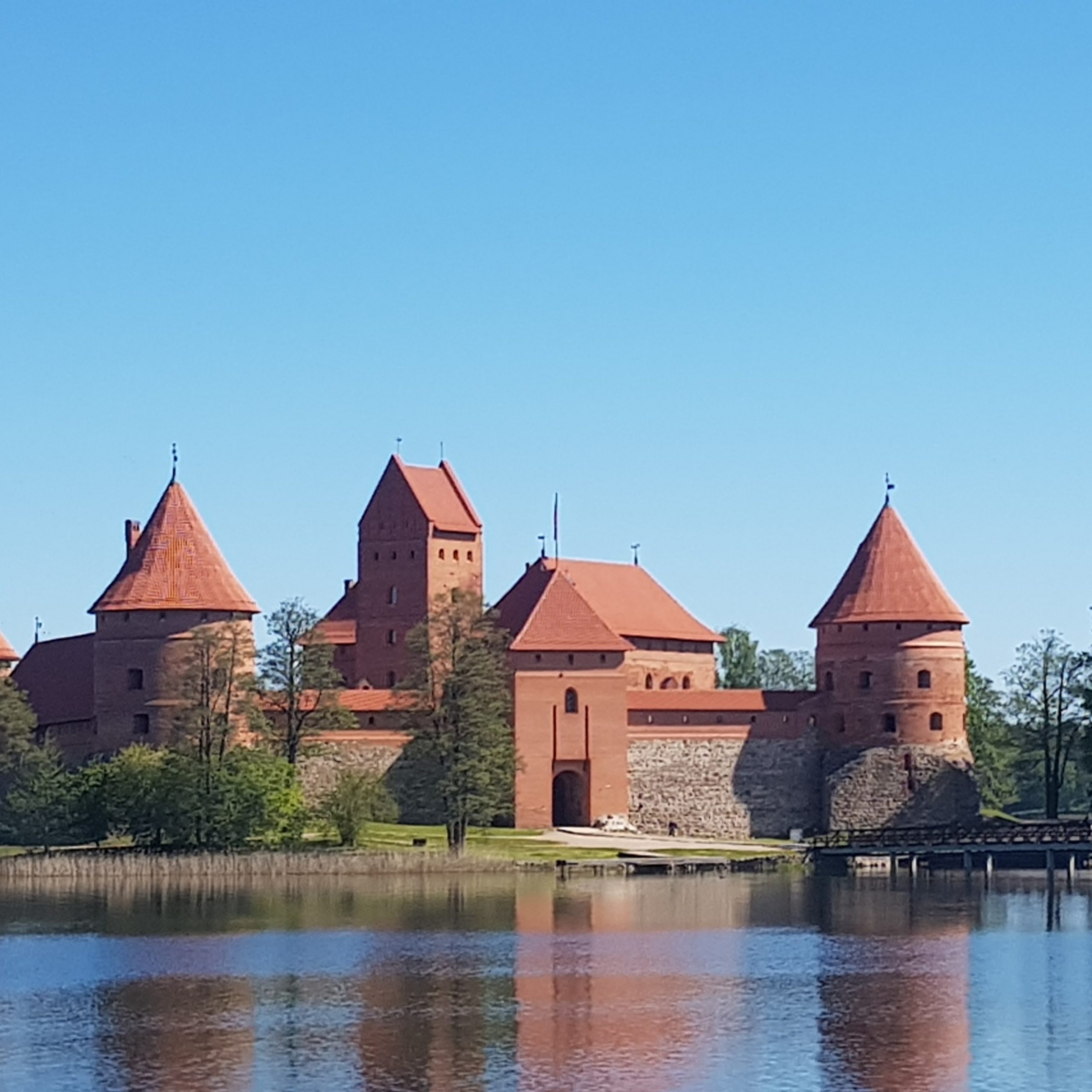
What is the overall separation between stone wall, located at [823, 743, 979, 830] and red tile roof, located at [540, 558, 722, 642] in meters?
8.13

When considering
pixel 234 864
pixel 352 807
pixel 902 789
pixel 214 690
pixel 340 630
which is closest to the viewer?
pixel 234 864

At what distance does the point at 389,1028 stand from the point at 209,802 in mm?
21417

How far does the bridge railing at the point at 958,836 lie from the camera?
5278 cm

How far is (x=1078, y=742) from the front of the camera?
64125 millimetres

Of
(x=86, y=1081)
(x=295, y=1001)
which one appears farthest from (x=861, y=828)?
(x=86, y=1081)

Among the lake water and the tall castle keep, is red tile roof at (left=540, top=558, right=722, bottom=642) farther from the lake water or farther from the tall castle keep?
the lake water

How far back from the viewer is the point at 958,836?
5462 cm

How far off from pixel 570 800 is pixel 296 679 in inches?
327

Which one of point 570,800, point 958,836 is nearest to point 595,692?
point 570,800

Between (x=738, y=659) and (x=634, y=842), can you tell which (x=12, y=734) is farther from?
(x=738, y=659)

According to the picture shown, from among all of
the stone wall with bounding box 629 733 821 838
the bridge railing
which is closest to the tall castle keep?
the stone wall with bounding box 629 733 821 838

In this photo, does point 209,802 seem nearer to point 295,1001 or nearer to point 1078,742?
point 295,1001

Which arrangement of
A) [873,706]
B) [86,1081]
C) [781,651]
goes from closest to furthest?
[86,1081] < [873,706] < [781,651]

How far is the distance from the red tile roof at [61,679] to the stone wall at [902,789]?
59.2 ft
